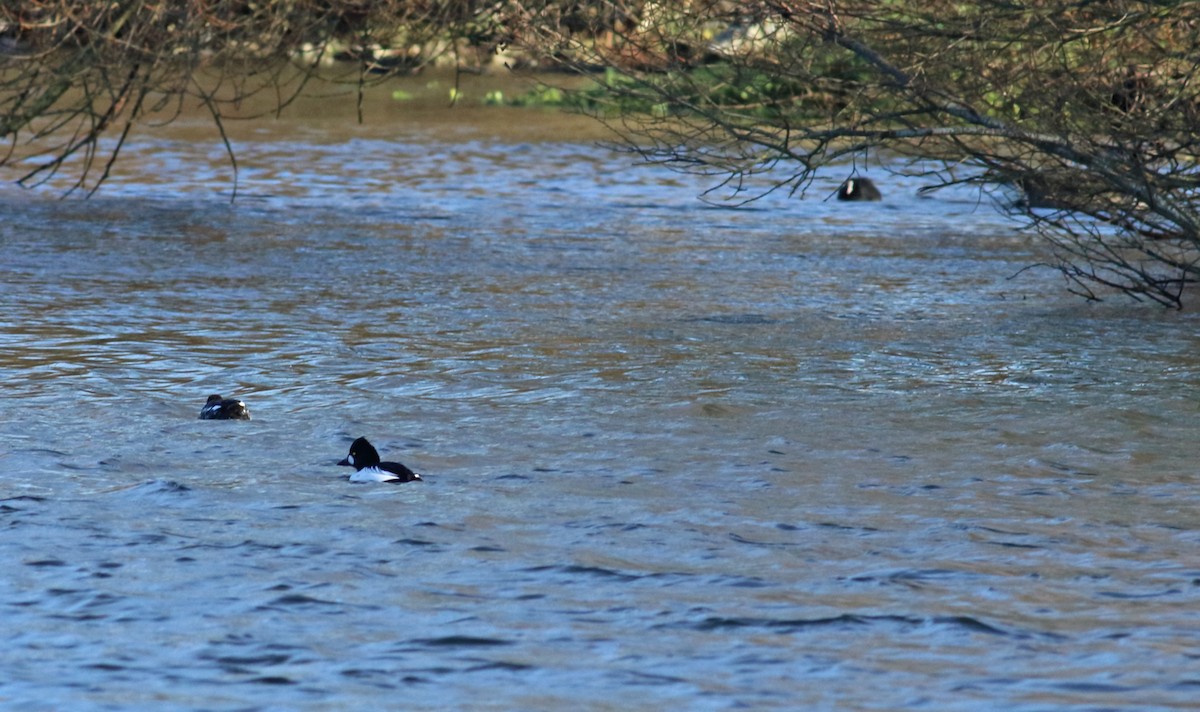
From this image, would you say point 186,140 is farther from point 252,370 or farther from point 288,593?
point 288,593

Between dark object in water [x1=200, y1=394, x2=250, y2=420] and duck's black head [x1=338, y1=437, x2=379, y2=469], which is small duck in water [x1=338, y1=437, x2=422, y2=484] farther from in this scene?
dark object in water [x1=200, y1=394, x2=250, y2=420]

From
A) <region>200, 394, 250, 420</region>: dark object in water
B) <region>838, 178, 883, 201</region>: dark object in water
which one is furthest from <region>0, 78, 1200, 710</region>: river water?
<region>838, 178, 883, 201</region>: dark object in water

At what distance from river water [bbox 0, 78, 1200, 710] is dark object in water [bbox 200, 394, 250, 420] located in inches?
2.6

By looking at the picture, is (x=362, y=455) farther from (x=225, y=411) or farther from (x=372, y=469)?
(x=225, y=411)

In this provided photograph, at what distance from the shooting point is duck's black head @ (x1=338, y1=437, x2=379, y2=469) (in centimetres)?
676

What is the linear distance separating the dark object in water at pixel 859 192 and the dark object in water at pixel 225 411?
Answer: 10088mm

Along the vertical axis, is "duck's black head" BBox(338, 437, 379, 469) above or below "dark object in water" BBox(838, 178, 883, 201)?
below

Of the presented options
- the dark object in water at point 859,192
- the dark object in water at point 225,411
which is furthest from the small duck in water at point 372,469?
the dark object in water at point 859,192

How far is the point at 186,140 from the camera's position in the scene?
22078mm

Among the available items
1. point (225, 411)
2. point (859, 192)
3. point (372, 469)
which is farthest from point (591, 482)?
point (859, 192)

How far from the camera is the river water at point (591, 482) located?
4.96 m

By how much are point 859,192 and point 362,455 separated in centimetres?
1101

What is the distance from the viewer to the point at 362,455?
6.82m

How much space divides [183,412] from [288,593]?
2.74m
